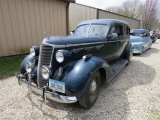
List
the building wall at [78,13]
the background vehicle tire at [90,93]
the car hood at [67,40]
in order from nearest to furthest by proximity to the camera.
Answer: the background vehicle tire at [90,93] < the car hood at [67,40] < the building wall at [78,13]

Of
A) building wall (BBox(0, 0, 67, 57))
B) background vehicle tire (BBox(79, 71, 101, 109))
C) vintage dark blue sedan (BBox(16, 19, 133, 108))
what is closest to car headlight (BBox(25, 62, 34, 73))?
vintage dark blue sedan (BBox(16, 19, 133, 108))

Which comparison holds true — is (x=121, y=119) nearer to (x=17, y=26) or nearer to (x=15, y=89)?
(x=15, y=89)

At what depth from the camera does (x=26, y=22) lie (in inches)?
281

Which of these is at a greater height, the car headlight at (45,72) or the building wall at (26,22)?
the building wall at (26,22)

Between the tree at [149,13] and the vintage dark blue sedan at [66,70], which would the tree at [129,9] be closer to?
the tree at [149,13]

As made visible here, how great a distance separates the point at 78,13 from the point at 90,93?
983cm

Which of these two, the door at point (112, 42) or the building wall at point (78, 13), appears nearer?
the door at point (112, 42)

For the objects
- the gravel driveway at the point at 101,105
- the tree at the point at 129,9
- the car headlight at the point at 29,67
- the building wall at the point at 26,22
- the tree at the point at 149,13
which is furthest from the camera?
the tree at the point at 129,9

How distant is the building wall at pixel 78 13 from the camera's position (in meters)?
10.8

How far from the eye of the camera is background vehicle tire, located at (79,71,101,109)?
2479mm

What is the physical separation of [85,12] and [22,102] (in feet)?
34.6

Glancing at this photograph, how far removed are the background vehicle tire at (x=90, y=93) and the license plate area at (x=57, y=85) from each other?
1.37 feet

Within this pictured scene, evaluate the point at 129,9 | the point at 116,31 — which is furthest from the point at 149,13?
the point at 116,31

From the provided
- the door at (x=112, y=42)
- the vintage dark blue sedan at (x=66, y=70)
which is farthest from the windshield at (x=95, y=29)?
the vintage dark blue sedan at (x=66, y=70)
